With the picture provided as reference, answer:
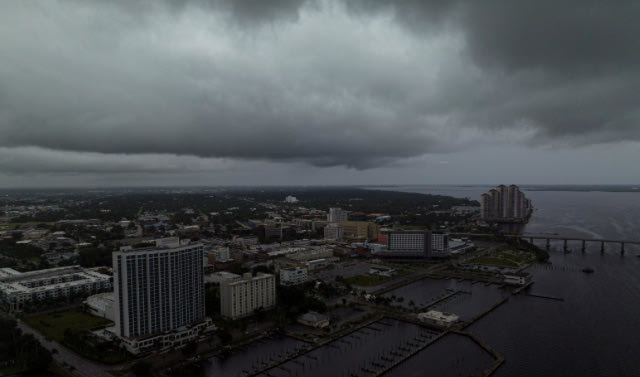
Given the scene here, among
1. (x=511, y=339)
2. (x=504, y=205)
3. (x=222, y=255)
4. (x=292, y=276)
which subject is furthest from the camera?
(x=504, y=205)

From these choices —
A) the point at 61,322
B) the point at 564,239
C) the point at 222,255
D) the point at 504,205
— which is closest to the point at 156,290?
the point at 61,322

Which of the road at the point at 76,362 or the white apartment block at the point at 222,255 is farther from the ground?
the white apartment block at the point at 222,255

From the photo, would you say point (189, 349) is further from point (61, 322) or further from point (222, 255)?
point (222, 255)

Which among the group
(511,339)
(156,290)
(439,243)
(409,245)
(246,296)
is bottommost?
(511,339)

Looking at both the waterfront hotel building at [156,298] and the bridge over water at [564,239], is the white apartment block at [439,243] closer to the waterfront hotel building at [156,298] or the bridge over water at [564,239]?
the bridge over water at [564,239]

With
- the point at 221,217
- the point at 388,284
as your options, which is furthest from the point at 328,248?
the point at 221,217

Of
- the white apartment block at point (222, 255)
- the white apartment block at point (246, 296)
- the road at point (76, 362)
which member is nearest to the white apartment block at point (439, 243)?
the white apartment block at point (222, 255)
